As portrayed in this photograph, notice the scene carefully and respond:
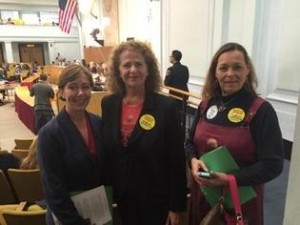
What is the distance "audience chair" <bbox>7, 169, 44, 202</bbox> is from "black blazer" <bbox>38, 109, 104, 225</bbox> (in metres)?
1.27

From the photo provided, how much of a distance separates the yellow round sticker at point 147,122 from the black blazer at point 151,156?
15 mm

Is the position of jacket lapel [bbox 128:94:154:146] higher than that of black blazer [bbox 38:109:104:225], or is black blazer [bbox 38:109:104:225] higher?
jacket lapel [bbox 128:94:154:146]

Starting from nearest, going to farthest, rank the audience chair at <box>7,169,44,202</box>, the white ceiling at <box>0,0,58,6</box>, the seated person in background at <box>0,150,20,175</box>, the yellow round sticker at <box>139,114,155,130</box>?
the yellow round sticker at <box>139,114,155,130</box>, the audience chair at <box>7,169,44,202</box>, the seated person in background at <box>0,150,20,175</box>, the white ceiling at <box>0,0,58,6</box>

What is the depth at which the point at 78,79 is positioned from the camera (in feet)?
4.74

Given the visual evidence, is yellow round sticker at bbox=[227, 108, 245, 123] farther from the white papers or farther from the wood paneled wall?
the wood paneled wall

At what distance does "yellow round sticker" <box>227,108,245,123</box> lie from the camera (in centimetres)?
131

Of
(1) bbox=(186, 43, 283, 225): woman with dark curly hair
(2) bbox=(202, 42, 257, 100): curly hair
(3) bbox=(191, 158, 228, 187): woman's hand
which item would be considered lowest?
(3) bbox=(191, 158, 228, 187): woman's hand

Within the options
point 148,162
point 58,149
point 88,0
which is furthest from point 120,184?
point 88,0

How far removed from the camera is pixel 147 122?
1.46 m

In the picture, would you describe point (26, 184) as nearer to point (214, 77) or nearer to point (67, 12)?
point (214, 77)

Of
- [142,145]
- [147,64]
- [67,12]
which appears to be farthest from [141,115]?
[67,12]

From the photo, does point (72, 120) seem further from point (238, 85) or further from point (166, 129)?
point (238, 85)

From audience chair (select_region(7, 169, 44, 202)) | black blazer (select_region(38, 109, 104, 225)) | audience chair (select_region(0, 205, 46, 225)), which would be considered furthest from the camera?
audience chair (select_region(7, 169, 44, 202))

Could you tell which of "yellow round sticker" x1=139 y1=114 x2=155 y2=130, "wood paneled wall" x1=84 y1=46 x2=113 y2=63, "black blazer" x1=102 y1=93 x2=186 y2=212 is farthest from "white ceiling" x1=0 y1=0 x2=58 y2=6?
"yellow round sticker" x1=139 y1=114 x2=155 y2=130
